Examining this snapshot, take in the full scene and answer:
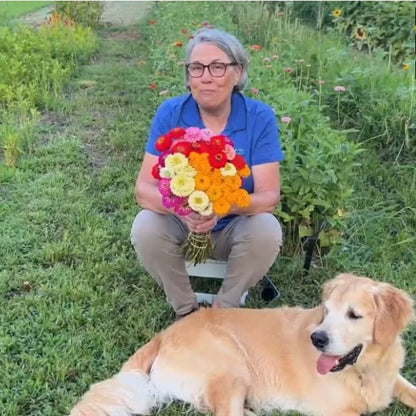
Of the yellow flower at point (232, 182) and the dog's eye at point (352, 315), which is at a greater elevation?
the yellow flower at point (232, 182)

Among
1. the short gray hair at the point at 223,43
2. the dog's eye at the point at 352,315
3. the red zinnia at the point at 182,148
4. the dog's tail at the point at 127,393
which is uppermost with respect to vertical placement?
the short gray hair at the point at 223,43

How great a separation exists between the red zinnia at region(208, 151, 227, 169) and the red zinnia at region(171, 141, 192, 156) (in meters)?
0.11

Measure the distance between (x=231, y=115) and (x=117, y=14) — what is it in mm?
10790

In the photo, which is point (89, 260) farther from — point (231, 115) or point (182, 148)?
point (182, 148)

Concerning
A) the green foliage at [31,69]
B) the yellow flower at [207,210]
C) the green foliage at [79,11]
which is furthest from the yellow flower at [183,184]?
the green foliage at [79,11]

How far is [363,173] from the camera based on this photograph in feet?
17.5

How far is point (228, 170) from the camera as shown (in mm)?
2955

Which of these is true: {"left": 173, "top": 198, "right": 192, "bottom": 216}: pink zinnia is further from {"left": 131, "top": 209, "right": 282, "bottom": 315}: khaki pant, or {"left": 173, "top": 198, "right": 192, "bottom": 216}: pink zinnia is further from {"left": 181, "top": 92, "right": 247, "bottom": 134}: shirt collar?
{"left": 181, "top": 92, "right": 247, "bottom": 134}: shirt collar

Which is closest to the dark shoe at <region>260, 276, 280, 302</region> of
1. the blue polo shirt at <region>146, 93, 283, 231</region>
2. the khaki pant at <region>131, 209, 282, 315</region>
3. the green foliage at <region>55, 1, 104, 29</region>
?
the khaki pant at <region>131, 209, 282, 315</region>

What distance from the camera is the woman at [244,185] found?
Result: 3393mm

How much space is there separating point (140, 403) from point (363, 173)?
3200 millimetres

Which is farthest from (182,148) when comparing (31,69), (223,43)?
(31,69)

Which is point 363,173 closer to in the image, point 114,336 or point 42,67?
point 114,336

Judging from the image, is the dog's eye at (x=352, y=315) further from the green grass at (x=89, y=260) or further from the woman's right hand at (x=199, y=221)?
the woman's right hand at (x=199, y=221)
